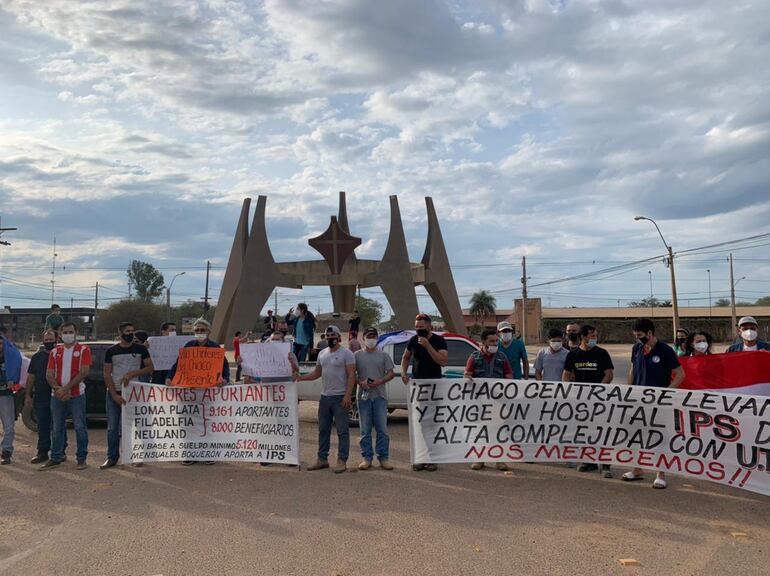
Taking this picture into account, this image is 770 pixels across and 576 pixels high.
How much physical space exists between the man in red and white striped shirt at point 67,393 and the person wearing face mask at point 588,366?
602 cm

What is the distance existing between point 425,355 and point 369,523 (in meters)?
2.77

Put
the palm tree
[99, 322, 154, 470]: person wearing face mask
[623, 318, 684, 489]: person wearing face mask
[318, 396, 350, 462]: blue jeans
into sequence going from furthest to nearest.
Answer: the palm tree
[99, 322, 154, 470]: person wearing face mask
[318, 396, 350, 462]: blue jeans
[623, 318, 684, 489]: person wearing face mask

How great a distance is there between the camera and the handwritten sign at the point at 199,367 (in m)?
8.38

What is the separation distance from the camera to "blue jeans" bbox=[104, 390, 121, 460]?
8.27m

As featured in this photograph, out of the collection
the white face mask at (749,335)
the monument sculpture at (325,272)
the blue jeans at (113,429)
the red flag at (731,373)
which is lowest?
the blue jeans at (113,429)

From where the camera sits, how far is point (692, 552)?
5.00 meters

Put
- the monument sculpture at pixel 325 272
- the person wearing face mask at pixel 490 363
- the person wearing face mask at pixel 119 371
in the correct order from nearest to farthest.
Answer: the person wearing face mask at pixel 490 363 → the person wearing face mask at pixel 119 371 → the monument sculpture at pixel 325 272

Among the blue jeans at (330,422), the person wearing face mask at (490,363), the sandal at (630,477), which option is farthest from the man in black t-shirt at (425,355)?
the sandal at (630,477)

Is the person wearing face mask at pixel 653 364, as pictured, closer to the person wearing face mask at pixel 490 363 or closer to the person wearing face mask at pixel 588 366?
the person wearing face mask at pixel 588 366

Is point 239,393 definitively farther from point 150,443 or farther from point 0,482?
point 0,482

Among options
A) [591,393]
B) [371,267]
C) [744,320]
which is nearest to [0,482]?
[591,393]

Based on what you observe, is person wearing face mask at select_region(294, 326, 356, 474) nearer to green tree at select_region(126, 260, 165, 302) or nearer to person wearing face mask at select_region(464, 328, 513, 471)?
person wearing face mask at select_region(464, 328, 513, 471)

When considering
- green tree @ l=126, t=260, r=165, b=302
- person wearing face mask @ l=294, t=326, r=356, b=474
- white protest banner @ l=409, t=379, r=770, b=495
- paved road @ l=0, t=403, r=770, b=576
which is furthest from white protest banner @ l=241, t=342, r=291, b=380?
green tree @ l=126, t=260, r=165, b=302

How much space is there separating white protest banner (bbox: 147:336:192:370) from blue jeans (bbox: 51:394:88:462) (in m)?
1.42
